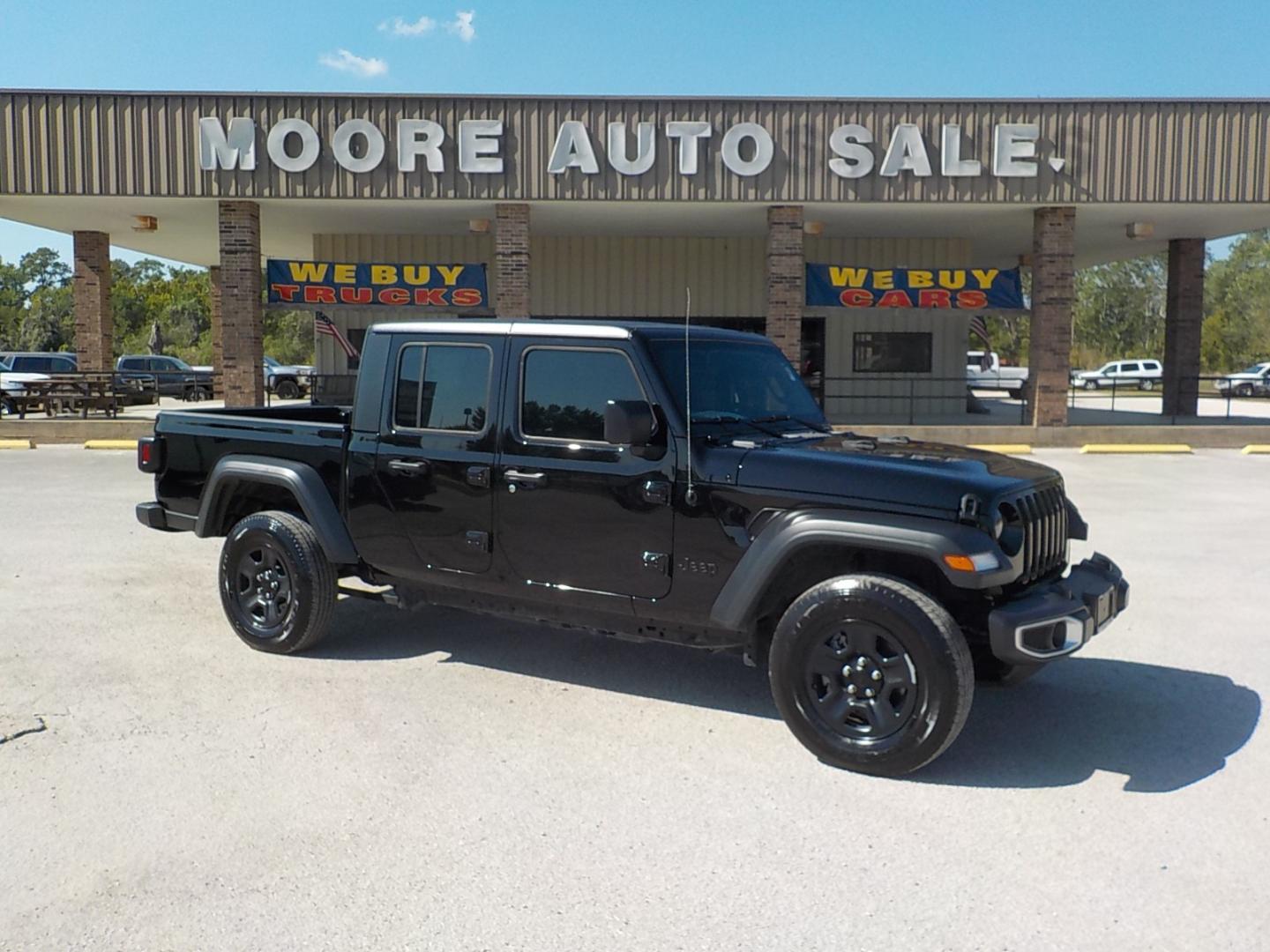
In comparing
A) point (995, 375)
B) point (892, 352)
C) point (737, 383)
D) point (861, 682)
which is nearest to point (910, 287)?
point (892, 352)

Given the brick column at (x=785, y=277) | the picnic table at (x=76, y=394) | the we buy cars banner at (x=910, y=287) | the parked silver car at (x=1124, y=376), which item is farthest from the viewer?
the parked silver car at (x=1124, y=376)

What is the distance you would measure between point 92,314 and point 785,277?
14.3 m

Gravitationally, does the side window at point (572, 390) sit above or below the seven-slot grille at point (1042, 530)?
above

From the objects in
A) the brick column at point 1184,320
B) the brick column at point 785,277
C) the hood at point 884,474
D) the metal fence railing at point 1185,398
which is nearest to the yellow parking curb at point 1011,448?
the brick column at point 785,277

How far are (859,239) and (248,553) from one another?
70.8 ft

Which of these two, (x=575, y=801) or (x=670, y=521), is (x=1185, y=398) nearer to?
(x=670, y=521)

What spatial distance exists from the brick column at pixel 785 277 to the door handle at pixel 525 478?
14259 millimetres

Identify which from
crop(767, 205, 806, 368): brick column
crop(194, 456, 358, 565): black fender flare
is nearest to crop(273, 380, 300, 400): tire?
crop(767, 205, 806, 368): brick column

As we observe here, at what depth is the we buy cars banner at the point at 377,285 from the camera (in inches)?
786

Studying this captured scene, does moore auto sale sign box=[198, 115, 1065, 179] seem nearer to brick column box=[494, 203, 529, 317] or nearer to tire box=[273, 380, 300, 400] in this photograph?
brick column box=[494, 203, 529, 317]

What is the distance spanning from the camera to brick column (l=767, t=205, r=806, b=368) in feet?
62.4

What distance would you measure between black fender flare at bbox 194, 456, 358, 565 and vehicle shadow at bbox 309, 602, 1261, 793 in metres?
0.71

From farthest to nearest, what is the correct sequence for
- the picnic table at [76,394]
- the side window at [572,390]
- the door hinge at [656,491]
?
the picnic table at [76,394]
the side window at [572,390]
the door hinge at [656,491]

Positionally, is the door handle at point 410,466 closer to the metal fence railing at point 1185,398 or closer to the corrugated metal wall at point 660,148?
the corrugated metal wall at point 660,148
